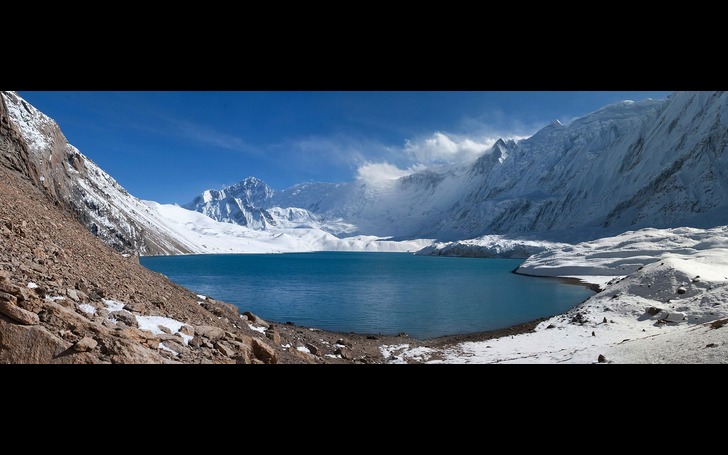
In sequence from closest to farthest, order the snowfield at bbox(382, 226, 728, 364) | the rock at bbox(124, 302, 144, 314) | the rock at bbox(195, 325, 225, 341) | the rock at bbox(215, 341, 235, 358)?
the rock at bbox(124, 302, 144, 314) < the rock at bbox(215, 341, 235, 358) < the rock at bbox(195, 325, 225, 341) < the snowfield at bbox(382, 226, 728, 364)

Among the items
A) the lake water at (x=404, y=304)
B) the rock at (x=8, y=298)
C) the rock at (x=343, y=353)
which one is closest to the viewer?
the rock at (x=8, y=298)

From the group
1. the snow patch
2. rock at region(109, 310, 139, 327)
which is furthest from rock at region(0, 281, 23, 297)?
rock at region(109, 310, 139, 327)

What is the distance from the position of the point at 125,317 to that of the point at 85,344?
2153mm

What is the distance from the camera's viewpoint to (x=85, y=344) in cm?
537

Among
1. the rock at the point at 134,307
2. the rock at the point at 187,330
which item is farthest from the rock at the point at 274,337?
the rock at the point at 134,307

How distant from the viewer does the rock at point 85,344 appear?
17.3 ft

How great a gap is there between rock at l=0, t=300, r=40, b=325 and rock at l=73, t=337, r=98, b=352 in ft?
2.16

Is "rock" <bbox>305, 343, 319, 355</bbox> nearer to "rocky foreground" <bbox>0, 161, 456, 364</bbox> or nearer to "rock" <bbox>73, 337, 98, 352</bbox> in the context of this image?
"rocky foreground" <bbox>0, 161, 456, 364</bbox>

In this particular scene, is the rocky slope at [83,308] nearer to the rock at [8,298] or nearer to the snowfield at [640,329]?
the rock at [8,298]

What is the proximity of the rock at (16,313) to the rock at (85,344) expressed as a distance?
2.16 ft

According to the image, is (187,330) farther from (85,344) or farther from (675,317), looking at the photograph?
(675,317)

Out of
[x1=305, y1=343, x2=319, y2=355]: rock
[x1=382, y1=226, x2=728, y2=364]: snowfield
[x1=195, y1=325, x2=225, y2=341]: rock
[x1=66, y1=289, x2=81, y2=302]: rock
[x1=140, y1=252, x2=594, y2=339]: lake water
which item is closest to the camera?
[x1=66, y1=289, x2=81, y2=302]: rock

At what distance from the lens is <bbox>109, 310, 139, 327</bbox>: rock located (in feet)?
23.8
